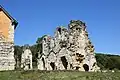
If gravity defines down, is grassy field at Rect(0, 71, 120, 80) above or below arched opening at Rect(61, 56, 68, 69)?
below

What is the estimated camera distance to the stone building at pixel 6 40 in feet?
115

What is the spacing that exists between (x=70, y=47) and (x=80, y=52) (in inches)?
56.5

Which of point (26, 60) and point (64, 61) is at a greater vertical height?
point (26, 60)

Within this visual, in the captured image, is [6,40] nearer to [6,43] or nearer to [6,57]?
[6,43]

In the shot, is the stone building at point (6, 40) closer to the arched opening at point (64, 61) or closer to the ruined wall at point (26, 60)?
the arched opening at point (64, 61)

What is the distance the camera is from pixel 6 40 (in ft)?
123

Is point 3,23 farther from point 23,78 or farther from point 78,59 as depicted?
point 23,78

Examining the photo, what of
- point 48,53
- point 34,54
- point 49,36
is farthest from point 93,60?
point 34,54

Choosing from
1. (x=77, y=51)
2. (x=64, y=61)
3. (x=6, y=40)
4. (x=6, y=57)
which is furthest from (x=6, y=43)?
(x=64, y=61)

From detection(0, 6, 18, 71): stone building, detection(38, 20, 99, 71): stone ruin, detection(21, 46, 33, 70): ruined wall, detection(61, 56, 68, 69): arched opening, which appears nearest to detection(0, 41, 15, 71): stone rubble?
detection(0, 6, 18, 71): stone building

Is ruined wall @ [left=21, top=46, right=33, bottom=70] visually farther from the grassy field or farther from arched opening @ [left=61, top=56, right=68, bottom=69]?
the grassy field

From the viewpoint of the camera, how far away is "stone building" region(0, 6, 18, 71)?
3516 centimetres

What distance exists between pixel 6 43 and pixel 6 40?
53.2 inches

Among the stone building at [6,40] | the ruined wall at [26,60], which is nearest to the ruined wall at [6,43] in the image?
the stone building at [6,40]
